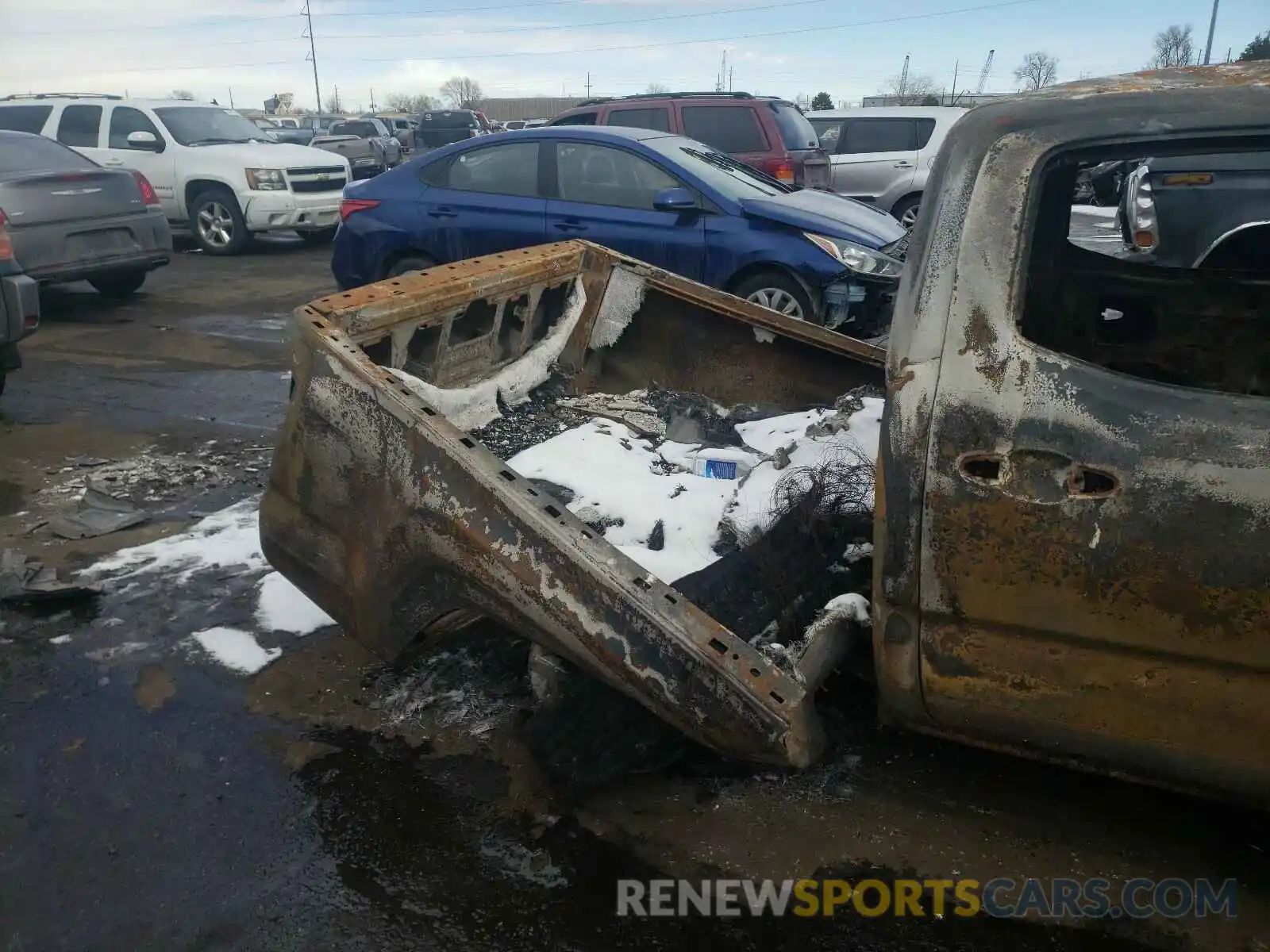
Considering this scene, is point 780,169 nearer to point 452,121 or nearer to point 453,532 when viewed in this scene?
point 453,532

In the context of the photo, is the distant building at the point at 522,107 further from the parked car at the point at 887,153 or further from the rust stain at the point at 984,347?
the rust stain at the point at 984,347

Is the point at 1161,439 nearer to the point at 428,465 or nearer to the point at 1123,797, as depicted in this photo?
the point at 1123,797

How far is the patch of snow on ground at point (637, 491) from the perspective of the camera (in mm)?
3014

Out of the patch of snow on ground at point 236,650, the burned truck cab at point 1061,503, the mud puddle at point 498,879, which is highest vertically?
the burned truck cab at point 1061,503

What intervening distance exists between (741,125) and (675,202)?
14.6 ft

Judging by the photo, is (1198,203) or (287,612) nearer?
(287,612)

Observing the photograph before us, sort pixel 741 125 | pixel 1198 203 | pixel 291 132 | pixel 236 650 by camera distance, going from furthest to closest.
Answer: pixel 291 132 < pixel 741 125 < pixel 1198 203 < pixel 236 650

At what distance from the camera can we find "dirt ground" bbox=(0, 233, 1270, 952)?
230cm

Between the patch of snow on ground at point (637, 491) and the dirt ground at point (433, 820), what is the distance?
54cm

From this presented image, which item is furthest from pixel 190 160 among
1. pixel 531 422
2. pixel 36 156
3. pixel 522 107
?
pixel 522 107

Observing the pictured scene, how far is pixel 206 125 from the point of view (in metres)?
13.1

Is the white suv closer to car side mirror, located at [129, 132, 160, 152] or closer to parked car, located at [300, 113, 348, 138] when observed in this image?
car side mirror, located at [129, 132, 160, 152]

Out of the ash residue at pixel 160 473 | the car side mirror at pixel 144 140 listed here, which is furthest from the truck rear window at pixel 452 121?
the ash residue at pixel 160 473

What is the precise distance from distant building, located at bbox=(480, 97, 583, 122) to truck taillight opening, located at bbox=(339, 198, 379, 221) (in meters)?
52.5
